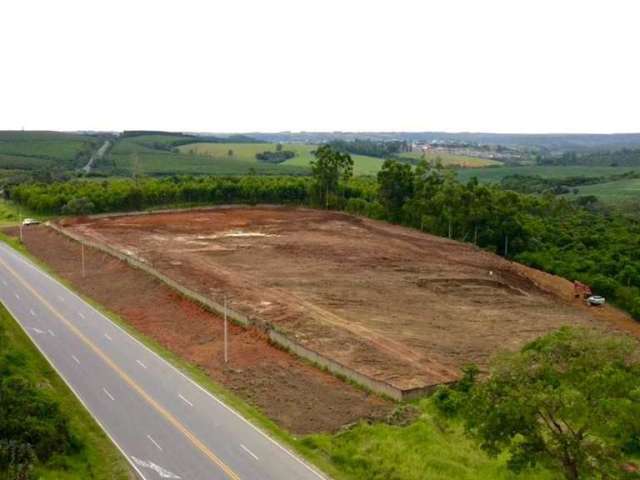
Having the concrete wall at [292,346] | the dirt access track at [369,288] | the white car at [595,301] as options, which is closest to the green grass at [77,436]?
the dirt access track at [369,288]

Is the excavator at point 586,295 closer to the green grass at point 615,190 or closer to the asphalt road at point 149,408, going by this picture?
the asphalt road at point 149,408

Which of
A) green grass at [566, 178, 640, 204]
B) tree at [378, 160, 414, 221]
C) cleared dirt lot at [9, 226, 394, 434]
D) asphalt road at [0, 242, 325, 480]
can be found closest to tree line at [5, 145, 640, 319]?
tree at [378, 160, 414, 221]

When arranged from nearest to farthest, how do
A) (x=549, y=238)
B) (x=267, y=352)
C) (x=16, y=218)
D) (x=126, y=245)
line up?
1. (x=267, y=352)
2. (x=126, y=245)
3. (x=549, y=238)
4. (x=16, y=218)

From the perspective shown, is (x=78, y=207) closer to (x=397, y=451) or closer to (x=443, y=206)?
(x=443, y=206)

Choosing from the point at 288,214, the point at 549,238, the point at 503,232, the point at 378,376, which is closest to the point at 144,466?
the point at 378,376

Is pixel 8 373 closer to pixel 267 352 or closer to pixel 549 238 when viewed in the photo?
pixel 267 352

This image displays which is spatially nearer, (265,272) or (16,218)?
(265,272)
